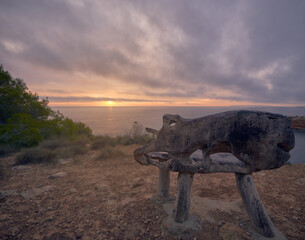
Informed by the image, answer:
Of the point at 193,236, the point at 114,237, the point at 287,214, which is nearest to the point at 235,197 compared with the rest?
the point at 287,214

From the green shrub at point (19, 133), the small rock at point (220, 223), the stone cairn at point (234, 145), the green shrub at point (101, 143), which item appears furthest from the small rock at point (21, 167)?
the small rock at point (220, 223)

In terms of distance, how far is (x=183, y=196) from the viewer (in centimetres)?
270

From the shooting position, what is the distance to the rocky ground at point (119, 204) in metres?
2.76

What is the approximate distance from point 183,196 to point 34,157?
680 cm

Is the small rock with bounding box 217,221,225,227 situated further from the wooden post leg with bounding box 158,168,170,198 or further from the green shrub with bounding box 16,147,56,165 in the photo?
the green shrub with bounding box 16,147,56,165

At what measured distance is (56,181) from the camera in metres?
5.00

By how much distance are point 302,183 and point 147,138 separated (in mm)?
8331

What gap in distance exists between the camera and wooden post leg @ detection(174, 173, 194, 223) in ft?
8.79

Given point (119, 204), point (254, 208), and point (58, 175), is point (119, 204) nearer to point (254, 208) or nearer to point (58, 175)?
point (254, 208)

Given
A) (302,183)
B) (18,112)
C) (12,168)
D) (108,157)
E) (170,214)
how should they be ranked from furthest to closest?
(18,112) → (108,157) → (12,168) → (302,183) → (170,214)

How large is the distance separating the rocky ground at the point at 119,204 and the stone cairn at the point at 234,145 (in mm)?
531

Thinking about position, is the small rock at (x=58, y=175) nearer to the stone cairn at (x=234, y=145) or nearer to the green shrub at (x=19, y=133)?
the stone cairn at (x=234, y=145)

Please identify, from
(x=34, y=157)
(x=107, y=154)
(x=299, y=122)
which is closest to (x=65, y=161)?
(x=34, y=157)

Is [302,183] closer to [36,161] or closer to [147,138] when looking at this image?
[147,138]
